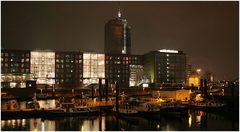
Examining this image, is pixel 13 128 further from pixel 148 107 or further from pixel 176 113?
pixel 176 113

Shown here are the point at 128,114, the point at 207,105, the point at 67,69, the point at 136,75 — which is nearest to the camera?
the point at 128,114

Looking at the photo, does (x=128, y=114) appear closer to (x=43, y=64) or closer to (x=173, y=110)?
(x=173, y=110)

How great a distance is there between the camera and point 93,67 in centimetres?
12800

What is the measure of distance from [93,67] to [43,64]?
21.6m

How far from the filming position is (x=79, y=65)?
400 feet

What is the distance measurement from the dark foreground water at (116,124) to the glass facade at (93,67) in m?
84.1

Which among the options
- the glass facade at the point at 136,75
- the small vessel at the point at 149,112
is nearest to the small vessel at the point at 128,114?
the small vessel at the point at 149,112

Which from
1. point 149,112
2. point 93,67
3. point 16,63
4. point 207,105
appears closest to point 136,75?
point 93,67

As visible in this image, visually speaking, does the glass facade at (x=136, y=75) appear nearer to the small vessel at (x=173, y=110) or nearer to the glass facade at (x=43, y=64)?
the glass facade at (x=43, y=64)

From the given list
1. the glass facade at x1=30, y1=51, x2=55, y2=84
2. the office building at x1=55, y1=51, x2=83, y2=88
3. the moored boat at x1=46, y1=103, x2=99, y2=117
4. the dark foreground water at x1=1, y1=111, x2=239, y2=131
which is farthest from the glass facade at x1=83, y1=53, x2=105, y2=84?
the dark foreground water at x1=1, y1=111, x2=239, y2=131

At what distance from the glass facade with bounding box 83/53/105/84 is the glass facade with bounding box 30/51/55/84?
14.4m

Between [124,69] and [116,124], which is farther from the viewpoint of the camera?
[124,69]

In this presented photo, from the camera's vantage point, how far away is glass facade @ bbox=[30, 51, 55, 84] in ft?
384

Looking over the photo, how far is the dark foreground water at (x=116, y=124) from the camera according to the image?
36.0m
